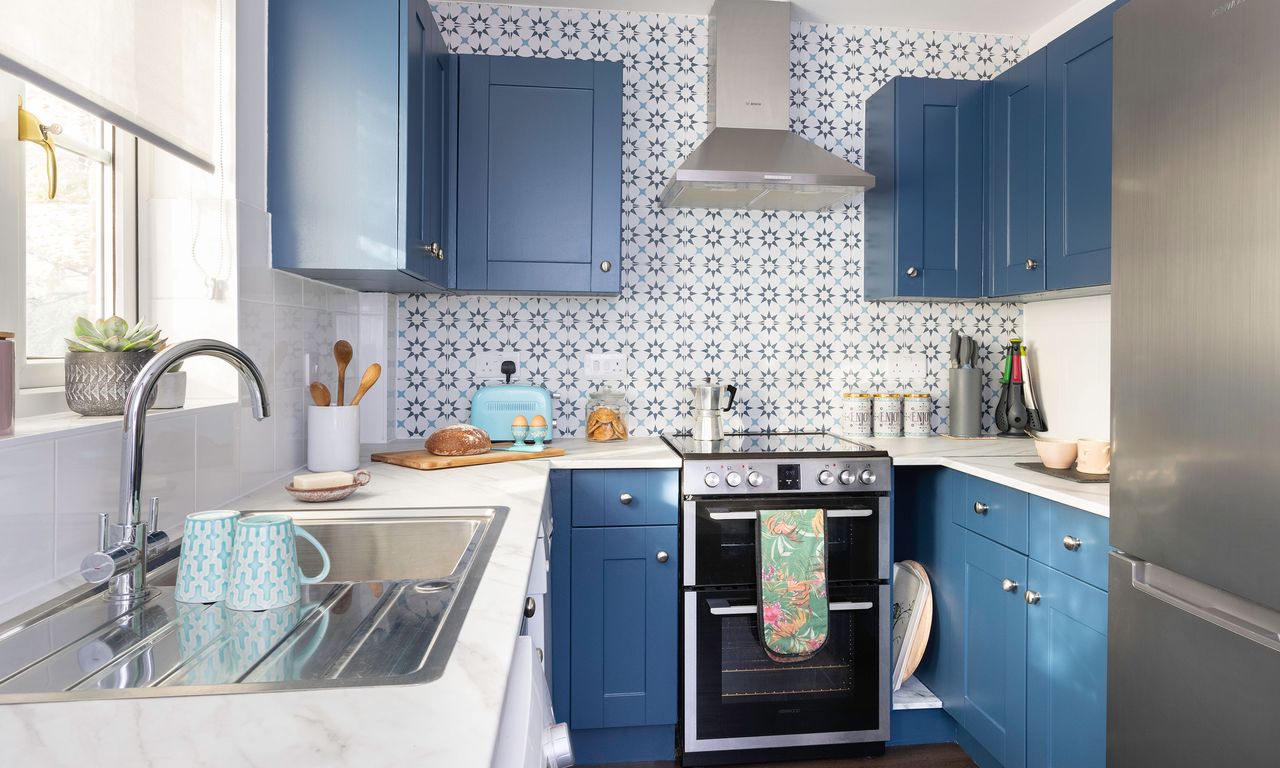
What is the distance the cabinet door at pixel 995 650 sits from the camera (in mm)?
2164

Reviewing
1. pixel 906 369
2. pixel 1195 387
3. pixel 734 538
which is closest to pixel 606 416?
pixel 734 538

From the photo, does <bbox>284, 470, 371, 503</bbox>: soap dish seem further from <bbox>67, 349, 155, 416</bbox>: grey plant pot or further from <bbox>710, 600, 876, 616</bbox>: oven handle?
<bbox>710, 600, 876, 616</bbox>: oven handle

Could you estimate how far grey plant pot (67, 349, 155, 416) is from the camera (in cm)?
139

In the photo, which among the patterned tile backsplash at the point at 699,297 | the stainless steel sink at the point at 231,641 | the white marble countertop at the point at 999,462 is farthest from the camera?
the patterned tile backsplash at the point at 699,297

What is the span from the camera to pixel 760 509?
246 centimetres

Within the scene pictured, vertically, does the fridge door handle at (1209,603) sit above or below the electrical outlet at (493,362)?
below

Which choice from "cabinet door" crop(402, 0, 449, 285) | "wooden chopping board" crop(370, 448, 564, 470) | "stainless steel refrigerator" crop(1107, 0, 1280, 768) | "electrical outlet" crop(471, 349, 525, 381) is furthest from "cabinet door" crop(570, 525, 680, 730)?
"stainless steel refrigerator" crop(1107, 0, 1280, 768)

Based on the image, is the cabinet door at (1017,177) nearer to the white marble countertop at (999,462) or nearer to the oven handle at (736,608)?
the white marble countertop at (999,462)

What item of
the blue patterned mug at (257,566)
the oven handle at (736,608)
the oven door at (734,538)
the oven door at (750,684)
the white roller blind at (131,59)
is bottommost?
the oven door at (750,684)

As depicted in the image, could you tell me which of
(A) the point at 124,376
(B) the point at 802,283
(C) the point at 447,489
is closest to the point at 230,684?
(A) the point at 124,376

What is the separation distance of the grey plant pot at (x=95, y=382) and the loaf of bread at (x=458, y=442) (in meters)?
1.08

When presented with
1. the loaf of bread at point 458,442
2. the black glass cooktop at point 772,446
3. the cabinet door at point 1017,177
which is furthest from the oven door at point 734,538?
the cabinet door at point 1017,177

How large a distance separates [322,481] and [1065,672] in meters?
1.83

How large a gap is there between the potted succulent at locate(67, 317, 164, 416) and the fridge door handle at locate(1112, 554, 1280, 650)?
6.32 ft
